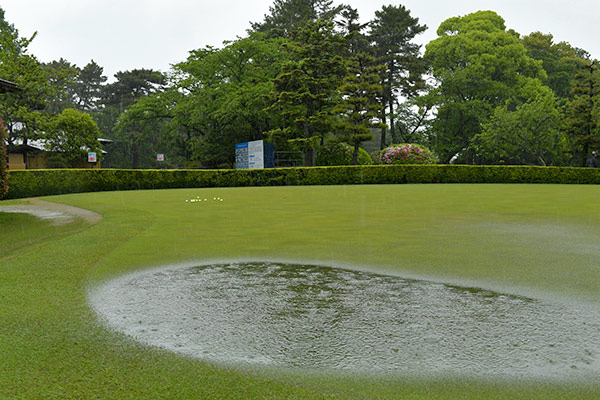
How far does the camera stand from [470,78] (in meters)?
43.5

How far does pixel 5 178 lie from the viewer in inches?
439

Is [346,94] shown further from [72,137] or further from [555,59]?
[555,59]

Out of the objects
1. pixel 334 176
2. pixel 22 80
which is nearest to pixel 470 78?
pixel 334 176

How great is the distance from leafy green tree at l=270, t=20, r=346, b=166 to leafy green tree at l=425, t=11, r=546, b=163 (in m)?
13.9

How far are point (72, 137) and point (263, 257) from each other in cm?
3906

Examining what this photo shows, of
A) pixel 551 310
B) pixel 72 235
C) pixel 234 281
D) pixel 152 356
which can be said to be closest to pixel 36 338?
pixel 152 356

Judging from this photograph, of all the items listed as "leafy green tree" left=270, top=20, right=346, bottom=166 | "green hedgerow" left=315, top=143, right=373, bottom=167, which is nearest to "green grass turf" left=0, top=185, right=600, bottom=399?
"leafy green tree" left=270, top=20, right=346, bottom=166

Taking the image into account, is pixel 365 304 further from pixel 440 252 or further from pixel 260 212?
pixel 260 212

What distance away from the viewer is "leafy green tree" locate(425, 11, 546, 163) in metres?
43.7

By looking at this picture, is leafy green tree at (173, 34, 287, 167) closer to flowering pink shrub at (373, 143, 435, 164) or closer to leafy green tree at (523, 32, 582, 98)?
flowering pink shrub at (373, 143, 435, 164)

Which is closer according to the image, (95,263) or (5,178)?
(95,263)

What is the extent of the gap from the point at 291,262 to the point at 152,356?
3.19m

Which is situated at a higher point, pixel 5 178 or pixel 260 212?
pixel 5 178

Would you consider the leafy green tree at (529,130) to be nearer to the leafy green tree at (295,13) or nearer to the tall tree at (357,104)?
Result: the tall tree at (357,104)
